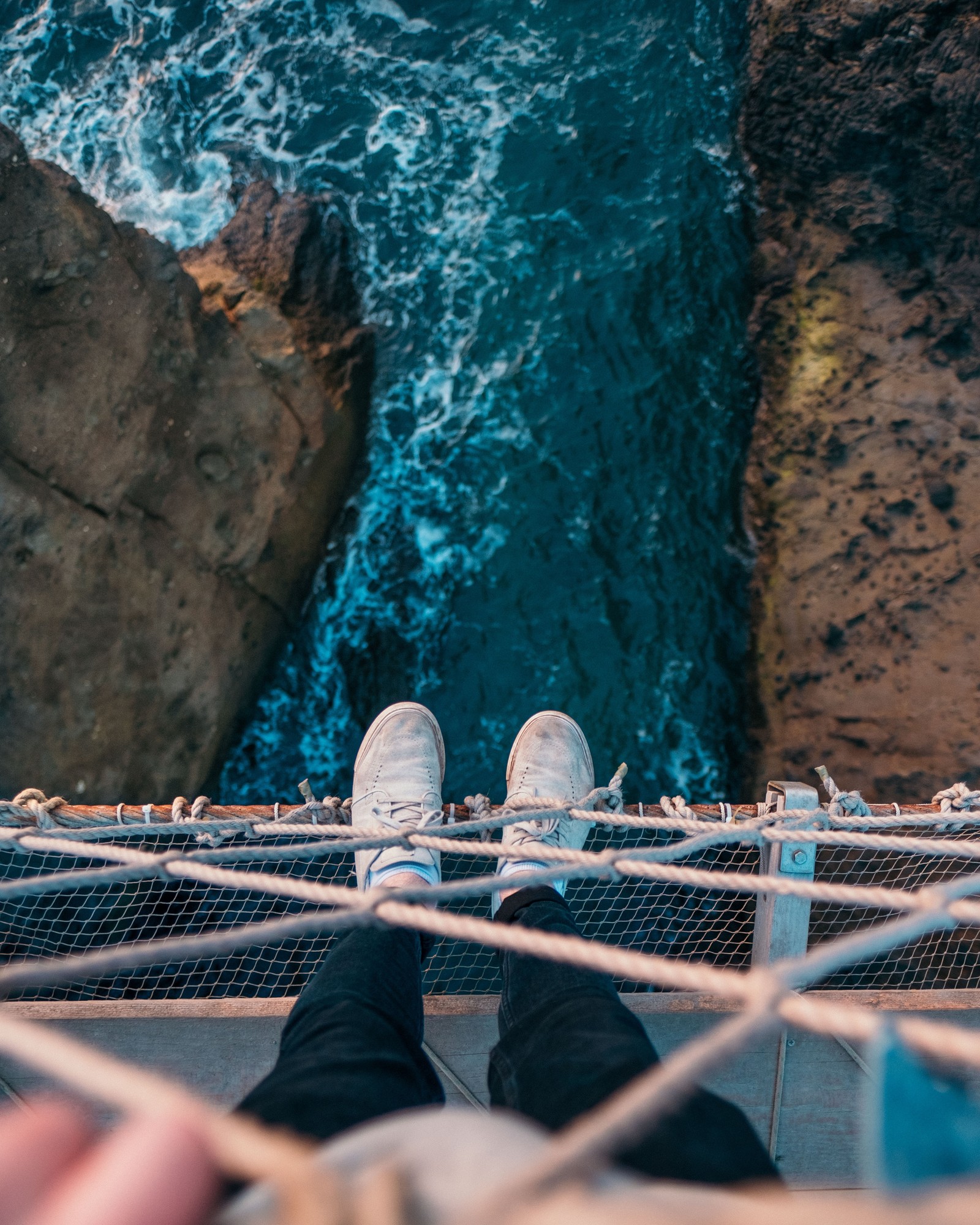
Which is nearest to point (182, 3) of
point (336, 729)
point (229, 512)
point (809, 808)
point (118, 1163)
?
point (229, 512)

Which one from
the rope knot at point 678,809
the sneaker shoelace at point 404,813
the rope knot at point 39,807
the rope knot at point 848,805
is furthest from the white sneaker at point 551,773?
the rope knot at point 39,807

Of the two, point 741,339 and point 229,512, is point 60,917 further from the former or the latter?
point 741,339

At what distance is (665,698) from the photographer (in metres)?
2.88

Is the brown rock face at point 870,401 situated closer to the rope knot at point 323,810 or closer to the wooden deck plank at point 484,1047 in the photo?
the wooden deck plank at point 484,1047

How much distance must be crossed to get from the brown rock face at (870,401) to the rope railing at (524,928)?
1.84 ft

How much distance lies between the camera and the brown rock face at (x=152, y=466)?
7.13ft

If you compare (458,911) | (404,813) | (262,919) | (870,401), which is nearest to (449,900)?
(458,911)

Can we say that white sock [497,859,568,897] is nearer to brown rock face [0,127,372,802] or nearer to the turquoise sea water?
the turquoise sea water

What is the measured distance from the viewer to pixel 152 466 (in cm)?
248

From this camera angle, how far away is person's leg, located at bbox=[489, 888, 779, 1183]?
83 centimetres

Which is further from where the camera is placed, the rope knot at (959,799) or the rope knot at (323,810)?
the rope knot at (323,810)

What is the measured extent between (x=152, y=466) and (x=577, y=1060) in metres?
2.15

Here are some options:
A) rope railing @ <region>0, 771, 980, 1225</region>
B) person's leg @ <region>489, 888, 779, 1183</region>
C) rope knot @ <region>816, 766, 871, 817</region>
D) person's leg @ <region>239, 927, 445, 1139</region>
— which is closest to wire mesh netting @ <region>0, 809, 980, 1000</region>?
rope railing @ <region>0, 771, 980, 1225</region>

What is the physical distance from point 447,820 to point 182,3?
3.82 m
